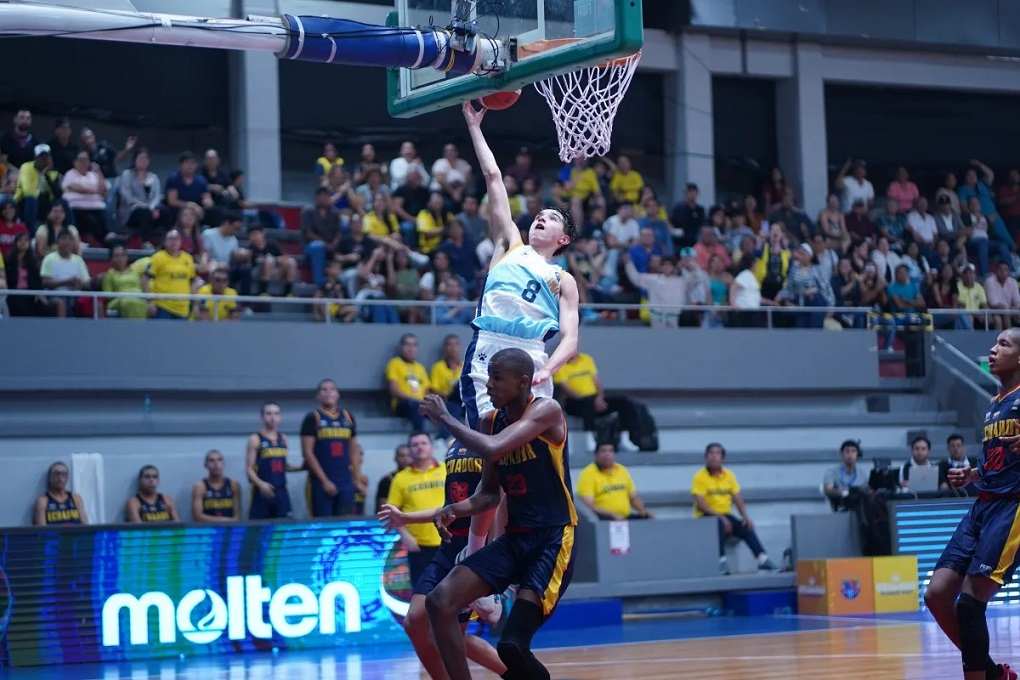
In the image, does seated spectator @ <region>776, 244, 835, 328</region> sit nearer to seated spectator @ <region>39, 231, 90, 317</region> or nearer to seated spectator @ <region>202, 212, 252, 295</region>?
seated spectator @ <region>202, 212, 252, 295</region>

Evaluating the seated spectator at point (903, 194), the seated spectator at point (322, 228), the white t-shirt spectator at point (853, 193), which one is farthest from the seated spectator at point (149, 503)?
the seated spectator at point (903, 194)

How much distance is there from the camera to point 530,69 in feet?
29.3

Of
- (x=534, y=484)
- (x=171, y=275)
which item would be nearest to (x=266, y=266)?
(x=171, y=275)

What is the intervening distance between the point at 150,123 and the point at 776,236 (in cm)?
879

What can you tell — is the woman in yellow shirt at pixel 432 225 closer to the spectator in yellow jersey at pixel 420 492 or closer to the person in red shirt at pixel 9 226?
the person in red shirt at pixel 9 226

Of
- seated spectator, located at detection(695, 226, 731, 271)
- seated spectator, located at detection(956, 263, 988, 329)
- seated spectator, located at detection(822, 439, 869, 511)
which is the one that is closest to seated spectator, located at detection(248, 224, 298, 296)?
seated spectator, located at detection(695, 226, 731, 271)

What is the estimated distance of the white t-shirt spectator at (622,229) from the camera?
19.5 meters

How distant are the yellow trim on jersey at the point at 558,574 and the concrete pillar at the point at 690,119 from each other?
651 inches

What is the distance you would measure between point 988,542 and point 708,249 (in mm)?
12255

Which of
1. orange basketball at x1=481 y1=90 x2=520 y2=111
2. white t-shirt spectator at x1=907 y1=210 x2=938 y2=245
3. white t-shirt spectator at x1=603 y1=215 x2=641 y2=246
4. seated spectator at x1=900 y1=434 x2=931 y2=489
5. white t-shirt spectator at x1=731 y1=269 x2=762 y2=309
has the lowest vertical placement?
seated spectator at x1=900 y1=434 x2=931 y2=489

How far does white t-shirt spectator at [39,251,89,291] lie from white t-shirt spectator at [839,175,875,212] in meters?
12.2

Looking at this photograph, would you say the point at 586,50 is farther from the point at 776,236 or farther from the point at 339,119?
the point at 339,119

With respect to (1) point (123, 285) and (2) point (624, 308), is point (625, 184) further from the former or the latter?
(1) point (123, 285)

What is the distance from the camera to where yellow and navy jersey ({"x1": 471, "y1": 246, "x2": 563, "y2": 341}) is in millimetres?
8000
